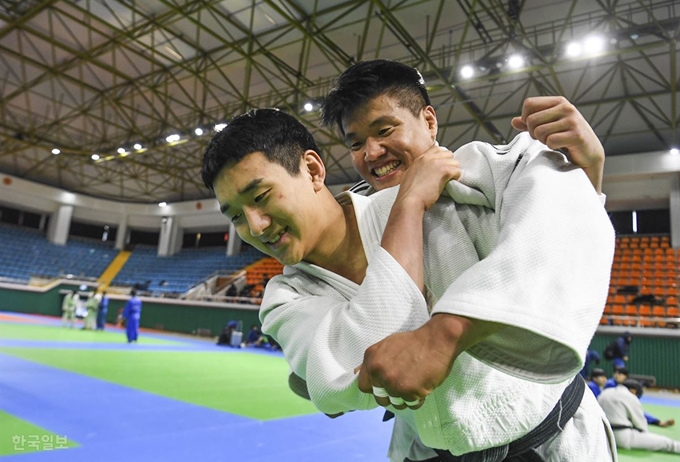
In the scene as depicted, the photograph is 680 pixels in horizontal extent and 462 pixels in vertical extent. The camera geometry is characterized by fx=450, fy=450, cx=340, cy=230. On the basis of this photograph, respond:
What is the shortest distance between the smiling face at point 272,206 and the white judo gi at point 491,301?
0.09m

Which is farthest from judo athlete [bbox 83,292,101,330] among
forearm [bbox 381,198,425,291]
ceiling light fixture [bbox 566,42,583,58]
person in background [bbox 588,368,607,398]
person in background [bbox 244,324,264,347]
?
forearm [bbox 381,198,425,291]

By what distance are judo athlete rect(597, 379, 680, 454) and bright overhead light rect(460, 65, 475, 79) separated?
26.4ft

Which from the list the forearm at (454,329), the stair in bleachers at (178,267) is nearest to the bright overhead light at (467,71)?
the forearm at (454,329)

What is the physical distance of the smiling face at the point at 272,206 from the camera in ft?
3.82

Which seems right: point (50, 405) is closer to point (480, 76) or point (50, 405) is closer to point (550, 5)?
point (480, 76)

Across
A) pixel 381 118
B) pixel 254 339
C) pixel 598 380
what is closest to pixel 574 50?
pixel 598 380

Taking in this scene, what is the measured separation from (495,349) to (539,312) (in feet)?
0.35

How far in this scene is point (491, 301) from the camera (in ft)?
1.98

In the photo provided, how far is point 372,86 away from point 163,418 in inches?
176

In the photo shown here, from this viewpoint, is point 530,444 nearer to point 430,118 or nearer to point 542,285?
point 542,285

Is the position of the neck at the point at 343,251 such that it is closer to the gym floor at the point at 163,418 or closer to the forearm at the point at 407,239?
the forearm at the point at 407,239

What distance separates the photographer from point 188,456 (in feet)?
11.7

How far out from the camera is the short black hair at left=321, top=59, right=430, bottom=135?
1.50 m

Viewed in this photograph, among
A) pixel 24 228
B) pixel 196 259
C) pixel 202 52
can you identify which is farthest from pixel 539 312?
pixel 24 228
